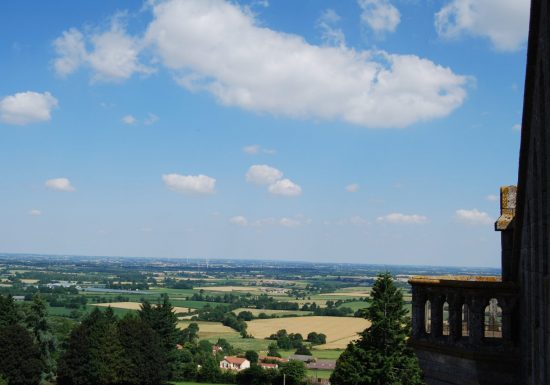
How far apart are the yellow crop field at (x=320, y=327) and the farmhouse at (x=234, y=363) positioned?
2528 cm

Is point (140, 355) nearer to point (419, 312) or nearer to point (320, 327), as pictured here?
point (419, 312)

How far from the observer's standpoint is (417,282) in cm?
1118

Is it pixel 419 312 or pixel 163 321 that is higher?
pixel 419 312

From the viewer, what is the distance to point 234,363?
89562 mm

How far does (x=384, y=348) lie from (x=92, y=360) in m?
35.5

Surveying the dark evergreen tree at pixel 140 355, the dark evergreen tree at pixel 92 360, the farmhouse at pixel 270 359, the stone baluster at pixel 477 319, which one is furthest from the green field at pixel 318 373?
the stone baluster at pixel 477 319

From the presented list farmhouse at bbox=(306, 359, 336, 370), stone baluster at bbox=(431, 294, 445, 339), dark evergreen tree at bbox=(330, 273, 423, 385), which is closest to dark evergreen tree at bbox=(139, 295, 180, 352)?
farmhouse at bbox=(306, 359, 336, 370)

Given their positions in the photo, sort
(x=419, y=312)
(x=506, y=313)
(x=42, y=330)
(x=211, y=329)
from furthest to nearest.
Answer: (x=211, y=329) → (x=42, y=330) → (x=419, y=312) → (x=506, y=313)

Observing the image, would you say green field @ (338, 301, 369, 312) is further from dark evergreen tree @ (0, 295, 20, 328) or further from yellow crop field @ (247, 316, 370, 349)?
dark evergreen tree @ (0, 295, 20, 328)

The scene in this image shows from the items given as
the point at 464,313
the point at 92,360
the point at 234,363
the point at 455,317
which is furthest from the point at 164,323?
the point at 455,317

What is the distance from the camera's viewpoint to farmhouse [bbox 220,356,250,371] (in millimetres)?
88125

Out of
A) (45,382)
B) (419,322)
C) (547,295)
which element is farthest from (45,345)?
(547,295)

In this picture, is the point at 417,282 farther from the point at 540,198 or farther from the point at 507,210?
the point at 540,198

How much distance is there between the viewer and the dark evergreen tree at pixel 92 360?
63562 mm
